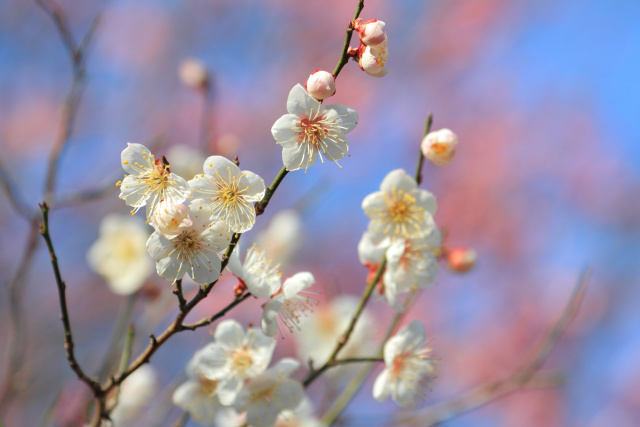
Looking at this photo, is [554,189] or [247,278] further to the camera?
[554,189]

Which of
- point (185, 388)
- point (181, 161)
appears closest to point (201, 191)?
point (185, 388)

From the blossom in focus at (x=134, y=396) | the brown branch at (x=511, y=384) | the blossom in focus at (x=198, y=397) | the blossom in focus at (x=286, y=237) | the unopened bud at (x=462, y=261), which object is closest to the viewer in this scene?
the blossom in focus at (x=198, y=397)

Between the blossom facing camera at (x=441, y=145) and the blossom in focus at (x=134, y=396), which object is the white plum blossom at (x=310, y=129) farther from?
the blossom in focus at (x=134, y=396)

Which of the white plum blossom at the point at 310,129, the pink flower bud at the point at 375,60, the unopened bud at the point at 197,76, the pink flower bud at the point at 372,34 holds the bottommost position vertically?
the white plum blossom at the point at 310,129

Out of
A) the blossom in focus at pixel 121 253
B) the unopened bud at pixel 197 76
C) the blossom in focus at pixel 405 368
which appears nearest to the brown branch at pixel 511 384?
the blossom in focus at pixel 405 368

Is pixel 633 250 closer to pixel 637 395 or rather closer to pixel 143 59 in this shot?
pixel 637 395

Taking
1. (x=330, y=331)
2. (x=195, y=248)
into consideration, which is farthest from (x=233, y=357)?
(x=330, y=331)
